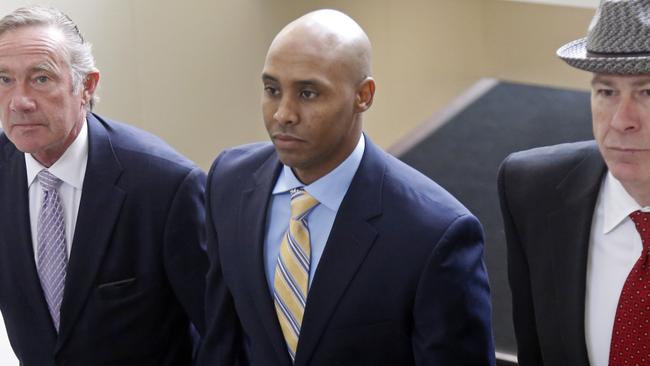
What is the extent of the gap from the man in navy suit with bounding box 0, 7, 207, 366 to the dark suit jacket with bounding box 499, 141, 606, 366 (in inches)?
32.8

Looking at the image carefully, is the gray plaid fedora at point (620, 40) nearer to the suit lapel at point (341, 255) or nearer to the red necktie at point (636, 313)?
the red necktie at point (636, 313)

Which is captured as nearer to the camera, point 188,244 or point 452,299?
point 452,299

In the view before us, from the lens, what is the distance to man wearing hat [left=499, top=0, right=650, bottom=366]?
100 inches

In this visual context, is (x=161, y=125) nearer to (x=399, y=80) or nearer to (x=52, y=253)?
(x=399, y=80)

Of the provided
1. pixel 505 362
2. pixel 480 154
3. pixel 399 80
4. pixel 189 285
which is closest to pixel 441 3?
pixel 399 80

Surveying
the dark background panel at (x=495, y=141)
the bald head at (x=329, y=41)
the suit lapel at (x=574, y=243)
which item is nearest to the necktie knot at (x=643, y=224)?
the suit lapel at (x=574, y=243)

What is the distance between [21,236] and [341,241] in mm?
969

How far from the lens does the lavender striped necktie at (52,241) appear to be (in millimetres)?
3205

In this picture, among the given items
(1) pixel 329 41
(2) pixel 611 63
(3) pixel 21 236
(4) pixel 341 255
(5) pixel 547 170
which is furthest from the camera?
(3) pixel 21 236

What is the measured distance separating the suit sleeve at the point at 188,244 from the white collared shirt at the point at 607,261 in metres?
1.03

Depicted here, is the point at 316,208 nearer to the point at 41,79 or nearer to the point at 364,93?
the point at 364,93

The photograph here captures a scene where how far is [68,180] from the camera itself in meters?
3.21

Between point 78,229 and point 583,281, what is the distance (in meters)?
1.30

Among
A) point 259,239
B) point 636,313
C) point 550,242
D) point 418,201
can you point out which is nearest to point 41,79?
point 259,239
